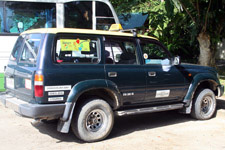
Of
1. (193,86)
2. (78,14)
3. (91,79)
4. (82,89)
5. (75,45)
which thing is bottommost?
(193,86)

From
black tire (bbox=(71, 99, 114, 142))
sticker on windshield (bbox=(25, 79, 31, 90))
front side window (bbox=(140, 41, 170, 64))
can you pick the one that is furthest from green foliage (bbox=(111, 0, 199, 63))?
sticker on windshield (bbox=(25, 79, 31, 90))

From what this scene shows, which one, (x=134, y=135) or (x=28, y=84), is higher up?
(x=28, y=84)

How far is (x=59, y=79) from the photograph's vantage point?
15.5ft

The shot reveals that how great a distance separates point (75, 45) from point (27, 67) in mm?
905

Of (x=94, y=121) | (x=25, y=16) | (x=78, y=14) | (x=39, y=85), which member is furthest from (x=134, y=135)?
(x=25, y=16)

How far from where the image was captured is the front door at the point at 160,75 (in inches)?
233

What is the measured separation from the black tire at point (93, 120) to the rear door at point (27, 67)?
2.96 feet

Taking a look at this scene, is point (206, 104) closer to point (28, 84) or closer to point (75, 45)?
point (75, 45)

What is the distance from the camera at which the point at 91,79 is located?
A: 507 centimetres

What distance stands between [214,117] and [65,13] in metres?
5.30

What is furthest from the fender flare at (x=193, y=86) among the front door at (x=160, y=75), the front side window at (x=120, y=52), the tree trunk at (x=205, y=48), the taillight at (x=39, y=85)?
the tree trunk at (x=205, y=48)

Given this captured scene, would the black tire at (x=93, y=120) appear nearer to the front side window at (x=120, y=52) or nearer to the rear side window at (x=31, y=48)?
the front side window at (x=120, y=52)

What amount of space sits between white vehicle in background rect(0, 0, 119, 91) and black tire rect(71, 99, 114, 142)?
178 inches

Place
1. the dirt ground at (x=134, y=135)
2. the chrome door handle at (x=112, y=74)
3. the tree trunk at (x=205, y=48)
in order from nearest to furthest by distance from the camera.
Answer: the dirt ground at (x=134, y=135)
the chrome door handle at (x=112, y=74)
the tree trunk at (x=205, y=48)
